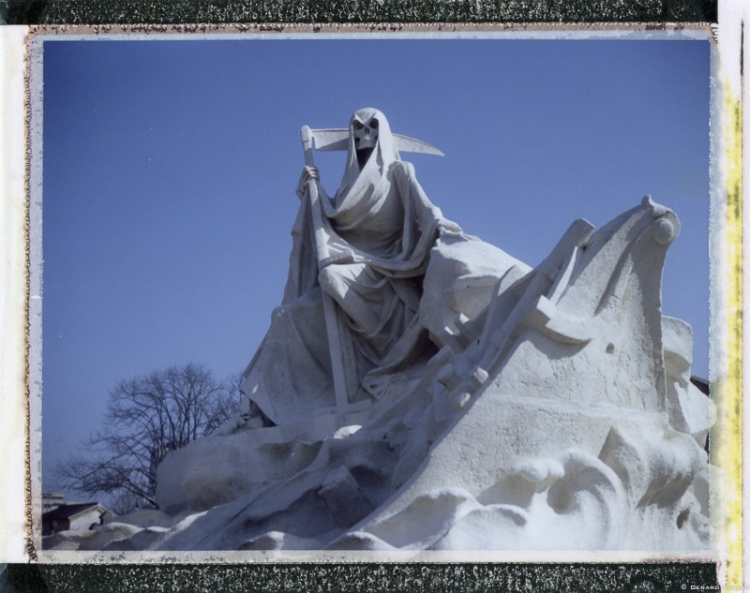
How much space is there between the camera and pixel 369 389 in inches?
424

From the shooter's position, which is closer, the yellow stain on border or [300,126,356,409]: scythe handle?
the yellow stain on border

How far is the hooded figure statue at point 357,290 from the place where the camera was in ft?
35.7

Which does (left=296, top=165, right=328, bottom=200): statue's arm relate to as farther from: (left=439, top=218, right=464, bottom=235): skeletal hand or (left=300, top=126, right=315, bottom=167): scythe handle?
(left=439, top=218, right=464, bottom=235): skeletal hand

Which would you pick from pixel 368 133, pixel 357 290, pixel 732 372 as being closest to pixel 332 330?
pixel 357 290

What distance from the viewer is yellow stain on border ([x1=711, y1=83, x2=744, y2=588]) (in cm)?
872

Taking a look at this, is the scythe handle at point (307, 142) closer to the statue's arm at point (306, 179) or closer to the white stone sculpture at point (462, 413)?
the statue's arm at point (306, 179)

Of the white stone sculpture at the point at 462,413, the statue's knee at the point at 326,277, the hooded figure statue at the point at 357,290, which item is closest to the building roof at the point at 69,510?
the white stone sculpture at the point at 462,413

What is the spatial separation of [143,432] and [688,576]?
646 cm

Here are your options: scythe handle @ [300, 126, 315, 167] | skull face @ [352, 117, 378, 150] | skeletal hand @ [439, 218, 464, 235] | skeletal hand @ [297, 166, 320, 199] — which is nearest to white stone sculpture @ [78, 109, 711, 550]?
skeletal hand @ [439, 218, 464, 235]

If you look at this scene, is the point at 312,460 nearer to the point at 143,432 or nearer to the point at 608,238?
the point at 608,238

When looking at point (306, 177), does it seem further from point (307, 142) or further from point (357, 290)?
point (357, 290)

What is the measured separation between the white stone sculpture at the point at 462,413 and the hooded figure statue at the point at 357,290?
0.01 metres

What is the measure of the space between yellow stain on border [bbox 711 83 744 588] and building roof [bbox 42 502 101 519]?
409 centimetres

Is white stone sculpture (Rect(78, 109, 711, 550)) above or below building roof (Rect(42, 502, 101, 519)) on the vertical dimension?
above
